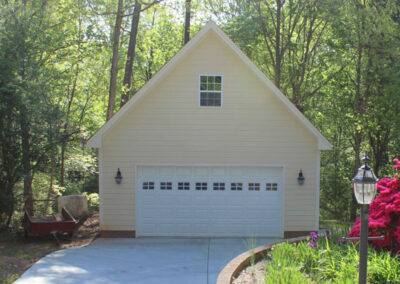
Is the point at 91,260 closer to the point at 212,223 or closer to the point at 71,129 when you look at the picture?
the point at 212,223

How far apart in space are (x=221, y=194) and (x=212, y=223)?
0.93 meters

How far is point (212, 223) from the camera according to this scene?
12523mm

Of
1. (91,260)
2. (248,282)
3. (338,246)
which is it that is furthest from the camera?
(91,260)

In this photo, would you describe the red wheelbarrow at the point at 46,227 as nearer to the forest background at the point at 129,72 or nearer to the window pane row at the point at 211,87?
the forest background at the point at 129,72

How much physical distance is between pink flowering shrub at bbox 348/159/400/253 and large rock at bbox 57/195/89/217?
1122 centimetres

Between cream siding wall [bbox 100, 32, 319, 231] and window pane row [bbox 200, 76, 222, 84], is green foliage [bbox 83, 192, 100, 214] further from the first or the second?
window pane row [bbox 200, 76, 222, 84]

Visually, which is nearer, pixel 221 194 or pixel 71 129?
pixel 221 194

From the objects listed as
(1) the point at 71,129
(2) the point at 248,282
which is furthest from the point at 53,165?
(2) the point at 248,282

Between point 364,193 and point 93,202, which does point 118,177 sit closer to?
point 93,202

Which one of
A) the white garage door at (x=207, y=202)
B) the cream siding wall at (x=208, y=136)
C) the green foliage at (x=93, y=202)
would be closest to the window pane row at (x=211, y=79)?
the cream siding wall at (x=208, y=136)

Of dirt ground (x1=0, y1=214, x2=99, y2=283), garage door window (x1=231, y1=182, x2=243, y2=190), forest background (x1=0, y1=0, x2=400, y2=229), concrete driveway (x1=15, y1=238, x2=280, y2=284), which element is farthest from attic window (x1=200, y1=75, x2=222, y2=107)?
dirt ground (x1=0, y1=214, x2=99, y2=283)

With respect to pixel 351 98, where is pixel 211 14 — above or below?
above

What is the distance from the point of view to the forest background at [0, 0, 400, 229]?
12.5 m

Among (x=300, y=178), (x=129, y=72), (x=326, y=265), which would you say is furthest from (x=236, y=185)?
(x=129, y=72)
